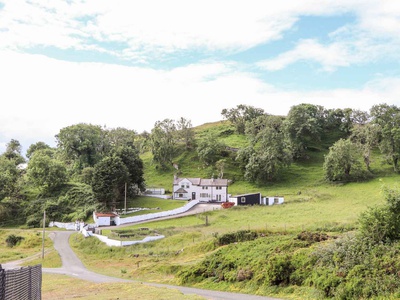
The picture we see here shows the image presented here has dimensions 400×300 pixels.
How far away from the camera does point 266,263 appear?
2741 cm

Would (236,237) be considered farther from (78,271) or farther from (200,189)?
(200,189)

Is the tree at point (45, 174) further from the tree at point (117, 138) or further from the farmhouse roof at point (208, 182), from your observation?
the farmhouse roof at point (208, 182)

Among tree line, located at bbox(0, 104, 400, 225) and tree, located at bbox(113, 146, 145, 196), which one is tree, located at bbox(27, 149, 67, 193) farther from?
tree, located at bbox(113, 146, 145, 196)

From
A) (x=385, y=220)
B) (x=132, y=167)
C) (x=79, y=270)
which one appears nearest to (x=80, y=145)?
(x=132, y=167)

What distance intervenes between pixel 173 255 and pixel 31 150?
10179cm

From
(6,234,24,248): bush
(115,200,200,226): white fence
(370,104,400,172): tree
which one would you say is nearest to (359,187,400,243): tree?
(115,200,200,226): white fence

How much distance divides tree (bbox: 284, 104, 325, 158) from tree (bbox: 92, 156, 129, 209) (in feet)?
154

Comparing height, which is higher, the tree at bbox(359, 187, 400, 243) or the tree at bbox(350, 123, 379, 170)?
the tree at bbox(350, 123, 379, 170)

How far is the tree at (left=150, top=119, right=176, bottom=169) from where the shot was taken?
9706 centimetres

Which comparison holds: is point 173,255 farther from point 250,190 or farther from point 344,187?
point 344,187

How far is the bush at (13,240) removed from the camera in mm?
60188

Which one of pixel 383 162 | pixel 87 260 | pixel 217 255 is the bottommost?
pixel 87 260

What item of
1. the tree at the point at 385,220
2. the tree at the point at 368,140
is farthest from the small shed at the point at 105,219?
the tree at the point at 368,140

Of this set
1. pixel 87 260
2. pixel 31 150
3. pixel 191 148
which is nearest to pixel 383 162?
pixel 191 148
